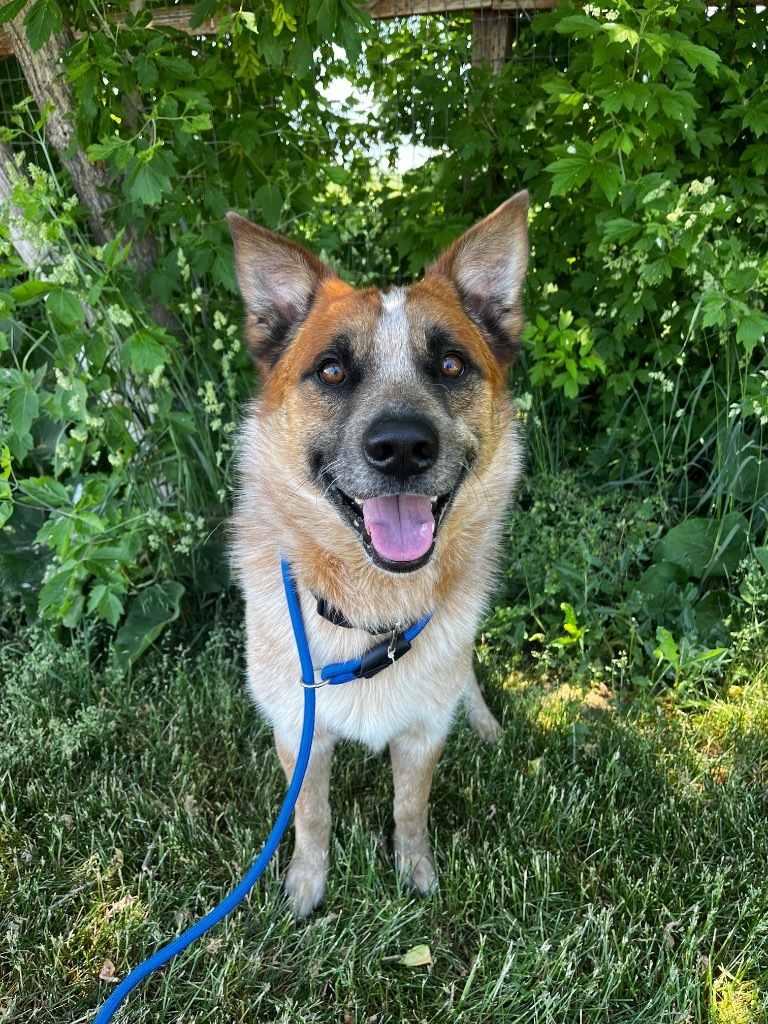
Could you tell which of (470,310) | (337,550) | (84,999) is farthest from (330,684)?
(470,310)

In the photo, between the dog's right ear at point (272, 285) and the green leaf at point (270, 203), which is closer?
the dog's right ear at point (272, 285)

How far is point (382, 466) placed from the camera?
5.63 feet

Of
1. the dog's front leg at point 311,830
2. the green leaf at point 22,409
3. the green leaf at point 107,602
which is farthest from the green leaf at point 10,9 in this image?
the dog's front leg at point 311,830

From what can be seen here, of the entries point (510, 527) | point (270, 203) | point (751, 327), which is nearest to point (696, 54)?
point (751, 327)

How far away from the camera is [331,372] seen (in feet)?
6.44

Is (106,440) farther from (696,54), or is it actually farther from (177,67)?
(696,54)

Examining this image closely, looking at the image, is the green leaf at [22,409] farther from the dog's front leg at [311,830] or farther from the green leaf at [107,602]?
the dog's front leg at [311,830]

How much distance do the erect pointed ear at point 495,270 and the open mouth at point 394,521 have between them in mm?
666

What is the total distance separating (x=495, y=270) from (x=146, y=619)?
189cm

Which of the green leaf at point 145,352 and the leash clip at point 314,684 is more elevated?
the green leaf at point 145,352

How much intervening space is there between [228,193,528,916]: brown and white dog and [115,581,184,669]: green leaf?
73 centimetres

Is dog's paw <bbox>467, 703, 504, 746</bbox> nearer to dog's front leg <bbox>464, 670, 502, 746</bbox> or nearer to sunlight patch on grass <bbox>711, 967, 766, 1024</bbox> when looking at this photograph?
dog's front leg <bbox>464, 670, 502, 746</bbox>

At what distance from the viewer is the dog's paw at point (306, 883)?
2160 mm

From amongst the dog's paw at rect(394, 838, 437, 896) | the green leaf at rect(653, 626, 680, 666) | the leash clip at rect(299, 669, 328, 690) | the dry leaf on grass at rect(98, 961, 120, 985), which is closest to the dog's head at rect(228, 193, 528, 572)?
the leash clip at rect(299, 669, 328, 690)
